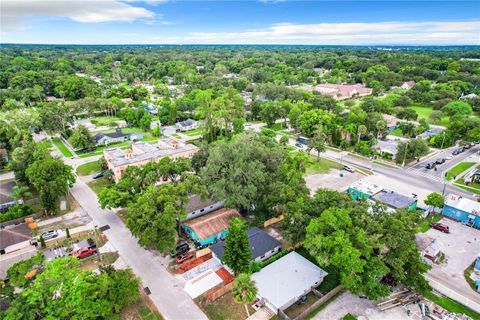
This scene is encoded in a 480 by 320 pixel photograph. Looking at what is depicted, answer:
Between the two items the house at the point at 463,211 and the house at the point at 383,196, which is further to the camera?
the house at the point at 383,196

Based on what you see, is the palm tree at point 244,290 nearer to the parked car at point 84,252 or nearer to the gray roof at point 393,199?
the parked car at point 84,252

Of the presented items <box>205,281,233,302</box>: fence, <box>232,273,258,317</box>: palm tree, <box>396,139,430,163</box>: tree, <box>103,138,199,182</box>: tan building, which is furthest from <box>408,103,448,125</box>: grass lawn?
<box>232,273,258,317</box>: palm tree

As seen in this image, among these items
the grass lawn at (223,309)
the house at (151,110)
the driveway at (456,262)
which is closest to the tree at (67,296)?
the grass lawn at (223,309)

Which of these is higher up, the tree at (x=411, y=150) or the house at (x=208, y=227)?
the tree at (x=411, y=150)

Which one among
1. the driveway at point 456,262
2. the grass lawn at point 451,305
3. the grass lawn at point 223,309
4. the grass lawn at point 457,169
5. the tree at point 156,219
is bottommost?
the driveway at point 456,262

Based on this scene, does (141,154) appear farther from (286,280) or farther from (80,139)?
(286,280)

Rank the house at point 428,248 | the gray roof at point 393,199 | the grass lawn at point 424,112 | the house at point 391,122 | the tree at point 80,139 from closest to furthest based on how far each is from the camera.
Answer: the house at point 428,248, the gray roof at point 393,199, the tree at point 80,139, the house at point 391,122, the grass lawn at point 424,112

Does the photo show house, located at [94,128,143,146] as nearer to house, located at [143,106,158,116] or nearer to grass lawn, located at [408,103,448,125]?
house, located at [143,106,158,116]

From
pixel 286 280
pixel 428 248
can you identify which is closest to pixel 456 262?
pixel 428 248

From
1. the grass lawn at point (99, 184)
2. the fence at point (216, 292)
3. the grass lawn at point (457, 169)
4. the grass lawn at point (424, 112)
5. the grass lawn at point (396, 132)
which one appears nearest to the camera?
the fence at point (216, 292)
